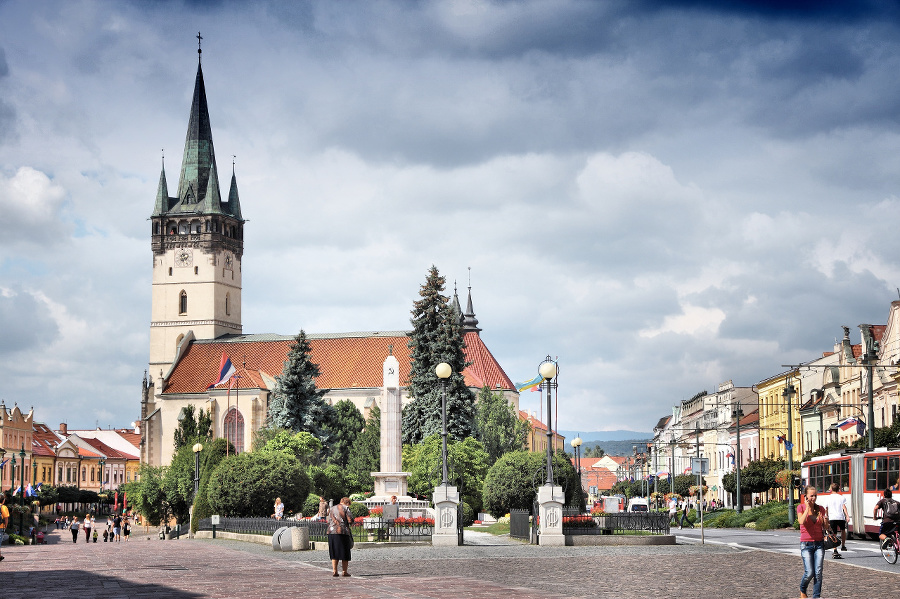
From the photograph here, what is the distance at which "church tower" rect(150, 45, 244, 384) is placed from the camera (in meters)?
123

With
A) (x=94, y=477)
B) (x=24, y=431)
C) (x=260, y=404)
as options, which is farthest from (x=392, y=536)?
(x=94, y=477)

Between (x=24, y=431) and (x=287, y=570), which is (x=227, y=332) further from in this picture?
(x=287, y=570)

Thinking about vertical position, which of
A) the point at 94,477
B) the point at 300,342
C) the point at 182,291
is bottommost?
the point at 94,477

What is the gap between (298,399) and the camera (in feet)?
270

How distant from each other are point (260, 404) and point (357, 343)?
12.2m

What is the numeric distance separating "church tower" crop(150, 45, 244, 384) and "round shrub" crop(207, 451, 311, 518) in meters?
73.2

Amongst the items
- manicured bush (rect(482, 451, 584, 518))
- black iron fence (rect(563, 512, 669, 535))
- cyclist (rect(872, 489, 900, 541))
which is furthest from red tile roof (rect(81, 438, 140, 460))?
cyclist (rect(872, 489, 900, 541))

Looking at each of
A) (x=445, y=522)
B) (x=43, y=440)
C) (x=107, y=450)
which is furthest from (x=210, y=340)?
(x=445, y=522)

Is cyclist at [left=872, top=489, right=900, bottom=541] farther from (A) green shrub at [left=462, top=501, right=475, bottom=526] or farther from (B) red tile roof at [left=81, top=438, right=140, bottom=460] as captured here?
(B) red tile roof at [left=81, top=438, right=140, bottom=460]

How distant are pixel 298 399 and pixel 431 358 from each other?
41.3 feet

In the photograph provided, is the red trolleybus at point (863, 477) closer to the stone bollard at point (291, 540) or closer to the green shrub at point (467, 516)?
the stone bollard at point (291, 540)

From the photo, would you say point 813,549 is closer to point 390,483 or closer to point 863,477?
point 863,477

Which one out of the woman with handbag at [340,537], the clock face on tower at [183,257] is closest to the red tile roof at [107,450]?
the clock face on tower at [183,257]

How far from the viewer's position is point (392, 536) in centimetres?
3522
